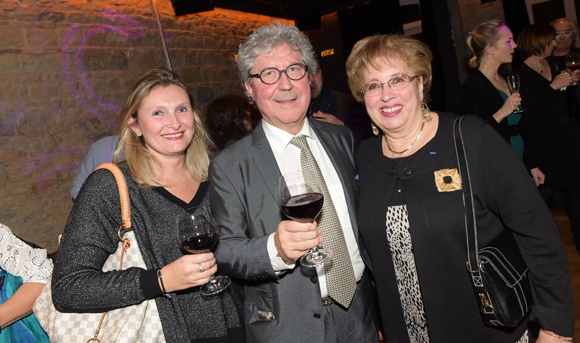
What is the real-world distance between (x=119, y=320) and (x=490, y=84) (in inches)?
132

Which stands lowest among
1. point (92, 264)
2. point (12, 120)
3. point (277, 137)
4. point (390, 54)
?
point (92, 264)

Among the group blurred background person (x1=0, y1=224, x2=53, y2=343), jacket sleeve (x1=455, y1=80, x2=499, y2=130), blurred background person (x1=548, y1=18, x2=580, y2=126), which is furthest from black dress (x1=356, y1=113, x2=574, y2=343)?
blurred background person (x1=548, y1=18, x2=580, y2=126)

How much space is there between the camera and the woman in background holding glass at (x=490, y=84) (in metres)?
3.16

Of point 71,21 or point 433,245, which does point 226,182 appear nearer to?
point 433,245

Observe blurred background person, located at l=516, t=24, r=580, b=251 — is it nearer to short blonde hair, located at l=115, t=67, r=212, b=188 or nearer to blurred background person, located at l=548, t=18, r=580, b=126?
blurred background person, located at l=548, t=18, r=580, b=126

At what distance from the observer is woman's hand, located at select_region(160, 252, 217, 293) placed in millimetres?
1384

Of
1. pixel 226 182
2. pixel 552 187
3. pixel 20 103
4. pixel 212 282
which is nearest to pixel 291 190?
pixel 226 182

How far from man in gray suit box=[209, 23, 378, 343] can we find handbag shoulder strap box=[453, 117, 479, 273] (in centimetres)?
47

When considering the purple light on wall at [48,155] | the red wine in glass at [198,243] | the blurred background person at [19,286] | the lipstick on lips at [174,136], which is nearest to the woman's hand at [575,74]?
the lipstick on lips at [174,136]

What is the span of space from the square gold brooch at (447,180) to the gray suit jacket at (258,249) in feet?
1.32

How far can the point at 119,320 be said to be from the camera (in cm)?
149

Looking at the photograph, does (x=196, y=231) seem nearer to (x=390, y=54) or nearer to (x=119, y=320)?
(x=119, y=320)

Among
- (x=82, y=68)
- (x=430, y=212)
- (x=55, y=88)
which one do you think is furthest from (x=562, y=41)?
(x=55, y=88)

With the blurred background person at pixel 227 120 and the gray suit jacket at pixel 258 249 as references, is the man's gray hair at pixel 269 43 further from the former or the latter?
the blurred background person at pixel 227 120
